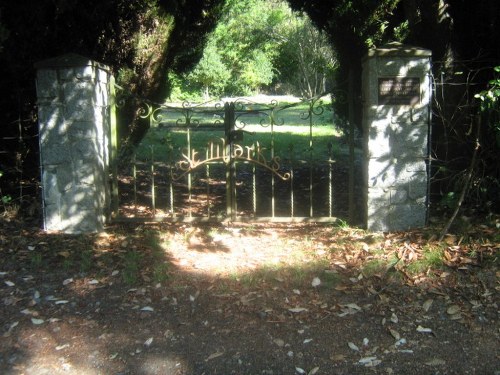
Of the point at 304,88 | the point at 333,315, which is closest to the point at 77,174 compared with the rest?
the point at 333,315

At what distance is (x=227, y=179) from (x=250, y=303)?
6.16 ft

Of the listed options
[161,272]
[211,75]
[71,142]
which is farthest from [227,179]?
[211,75]

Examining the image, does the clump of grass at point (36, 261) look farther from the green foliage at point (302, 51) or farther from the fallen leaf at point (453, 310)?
the green foliage at point (302, 51)

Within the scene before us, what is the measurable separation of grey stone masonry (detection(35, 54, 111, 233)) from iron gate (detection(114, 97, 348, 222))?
402 millimetres

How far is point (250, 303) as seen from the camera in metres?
4.08

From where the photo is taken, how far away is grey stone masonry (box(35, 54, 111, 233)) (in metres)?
5.27

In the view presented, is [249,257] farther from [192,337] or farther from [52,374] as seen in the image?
[52,374]

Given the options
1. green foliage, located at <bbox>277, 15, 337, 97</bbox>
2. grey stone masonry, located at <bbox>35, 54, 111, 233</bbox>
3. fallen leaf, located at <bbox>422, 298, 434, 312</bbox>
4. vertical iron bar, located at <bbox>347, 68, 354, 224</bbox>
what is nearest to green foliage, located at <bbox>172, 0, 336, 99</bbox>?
green foliage, located at <bbox>277, 15, 337, 97</bbox>

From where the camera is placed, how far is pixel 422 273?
441 cm

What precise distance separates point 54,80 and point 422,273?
12.3 ft

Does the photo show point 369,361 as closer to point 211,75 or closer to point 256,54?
point 211,75

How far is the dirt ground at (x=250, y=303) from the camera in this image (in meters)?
3.44

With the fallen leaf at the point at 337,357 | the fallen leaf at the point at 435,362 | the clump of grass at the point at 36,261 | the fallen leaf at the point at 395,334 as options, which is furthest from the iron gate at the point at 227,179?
the fallen leaf at the point at 435,362

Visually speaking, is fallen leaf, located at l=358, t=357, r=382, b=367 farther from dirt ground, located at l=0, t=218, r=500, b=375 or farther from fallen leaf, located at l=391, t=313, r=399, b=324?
fallen leaf, located at l=391, t=313, r=399, b=324
